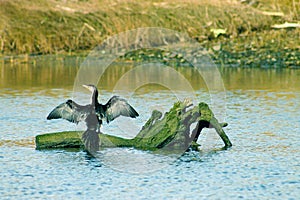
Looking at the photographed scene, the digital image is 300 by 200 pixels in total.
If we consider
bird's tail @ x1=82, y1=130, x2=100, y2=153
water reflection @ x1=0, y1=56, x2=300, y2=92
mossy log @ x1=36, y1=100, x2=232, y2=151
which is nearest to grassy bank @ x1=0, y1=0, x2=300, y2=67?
water reflection @ x1=0, y1=56, x2=300, y2=92

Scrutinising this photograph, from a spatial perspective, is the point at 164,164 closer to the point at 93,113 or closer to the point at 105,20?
the point at 93,113

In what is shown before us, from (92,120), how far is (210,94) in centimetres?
739

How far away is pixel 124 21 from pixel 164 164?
713 inches

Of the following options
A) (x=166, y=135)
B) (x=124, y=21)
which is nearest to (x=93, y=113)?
(x=166, y=135)

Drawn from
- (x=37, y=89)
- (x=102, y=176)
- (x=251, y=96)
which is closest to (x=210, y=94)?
(x=251, y=96)

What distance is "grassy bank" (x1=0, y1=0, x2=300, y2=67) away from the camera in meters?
28.8

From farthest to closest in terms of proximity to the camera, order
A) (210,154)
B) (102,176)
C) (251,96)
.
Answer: (251,96) < (210,154) < (102,176)

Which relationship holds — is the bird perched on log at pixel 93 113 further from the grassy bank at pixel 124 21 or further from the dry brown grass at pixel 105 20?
the dry brown grass at pixel 105 20

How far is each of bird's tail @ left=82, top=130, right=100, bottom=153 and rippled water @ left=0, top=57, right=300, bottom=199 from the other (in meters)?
0.12

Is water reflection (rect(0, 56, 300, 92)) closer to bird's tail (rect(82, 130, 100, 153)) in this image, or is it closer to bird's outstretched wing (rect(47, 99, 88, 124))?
bird's outstretched wing (rect(47, 99, 88, 124))

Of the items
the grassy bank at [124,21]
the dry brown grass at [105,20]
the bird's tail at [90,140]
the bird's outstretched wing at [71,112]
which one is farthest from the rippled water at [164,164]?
the dry brown grass at [105,20]

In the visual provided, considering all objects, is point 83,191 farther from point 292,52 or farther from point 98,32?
point 98,32

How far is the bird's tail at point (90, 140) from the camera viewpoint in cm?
1276

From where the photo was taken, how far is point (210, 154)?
12.5 meters
